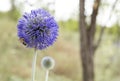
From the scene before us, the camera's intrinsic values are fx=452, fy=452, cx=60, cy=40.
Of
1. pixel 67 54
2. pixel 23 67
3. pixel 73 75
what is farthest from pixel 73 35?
pixel 23 67

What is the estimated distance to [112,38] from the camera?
16672 mm

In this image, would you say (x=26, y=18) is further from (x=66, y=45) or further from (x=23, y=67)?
(x=66, y=45)

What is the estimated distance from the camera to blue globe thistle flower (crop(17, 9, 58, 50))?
3033 mm

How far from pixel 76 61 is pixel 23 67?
98.5 inches

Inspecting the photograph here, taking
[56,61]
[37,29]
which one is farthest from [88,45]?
[56,61]

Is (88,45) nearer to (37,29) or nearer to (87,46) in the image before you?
(87,46)

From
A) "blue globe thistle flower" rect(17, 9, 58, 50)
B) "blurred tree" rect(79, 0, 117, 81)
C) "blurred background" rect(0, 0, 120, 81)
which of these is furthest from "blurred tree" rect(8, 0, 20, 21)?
"blue globe thistle flower" rect(17, 9, 58, 50)

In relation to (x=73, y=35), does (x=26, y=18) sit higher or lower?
lower

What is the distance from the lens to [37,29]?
3.10 metres

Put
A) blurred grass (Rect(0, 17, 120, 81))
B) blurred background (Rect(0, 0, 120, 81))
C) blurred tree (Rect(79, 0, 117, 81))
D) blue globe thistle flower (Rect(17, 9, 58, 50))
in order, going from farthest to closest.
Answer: blurred grass (Rect(0, 17, 120, 81))
blurred background (Rect(0, 0, 120, 81))
blurred tree (Rect(79, 0, 117, 81))
blue globe thistle flower (Rect(17, 9, 58, 50))

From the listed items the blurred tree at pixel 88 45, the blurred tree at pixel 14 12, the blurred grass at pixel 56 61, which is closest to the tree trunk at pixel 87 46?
the blurred tree at pixel 88 45

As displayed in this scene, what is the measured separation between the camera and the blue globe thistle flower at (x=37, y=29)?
3.03m

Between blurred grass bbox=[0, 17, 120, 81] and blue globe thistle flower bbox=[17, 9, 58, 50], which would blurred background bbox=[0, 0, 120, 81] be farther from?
blue globe thistle flower bbox=[17, 9, 58, 50]

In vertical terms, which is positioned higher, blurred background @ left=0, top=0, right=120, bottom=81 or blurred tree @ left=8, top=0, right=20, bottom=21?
blurred tree @ left=8, top=0, right=20, bottom=21
